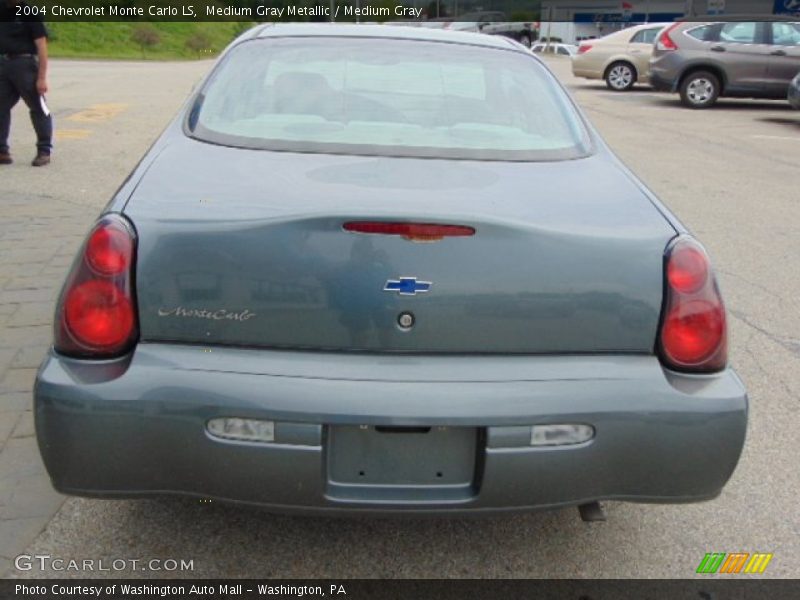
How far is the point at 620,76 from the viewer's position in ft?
63.0

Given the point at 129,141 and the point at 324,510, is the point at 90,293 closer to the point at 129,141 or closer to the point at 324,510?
the point at 324,510

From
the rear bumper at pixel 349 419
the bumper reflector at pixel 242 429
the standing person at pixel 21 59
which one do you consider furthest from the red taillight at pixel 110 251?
the standing person at pixel 21 59

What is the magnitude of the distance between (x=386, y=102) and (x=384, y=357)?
1227mm

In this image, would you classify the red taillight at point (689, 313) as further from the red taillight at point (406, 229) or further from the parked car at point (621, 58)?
the parked car at point (621, 58)

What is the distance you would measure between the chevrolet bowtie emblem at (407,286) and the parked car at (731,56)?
1472 centimetres

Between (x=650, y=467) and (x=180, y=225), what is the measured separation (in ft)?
4.66

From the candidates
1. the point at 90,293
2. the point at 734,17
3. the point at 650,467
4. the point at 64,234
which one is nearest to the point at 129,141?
the point at 64,234

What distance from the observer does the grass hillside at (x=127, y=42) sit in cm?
3915

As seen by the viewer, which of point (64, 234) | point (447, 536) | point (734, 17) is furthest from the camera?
point (734, 17)

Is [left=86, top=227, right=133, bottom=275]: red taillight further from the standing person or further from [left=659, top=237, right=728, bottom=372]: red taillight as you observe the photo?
the standing person

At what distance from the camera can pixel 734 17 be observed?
1519 centimetres

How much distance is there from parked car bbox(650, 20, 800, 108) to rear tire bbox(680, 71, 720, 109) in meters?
0.02

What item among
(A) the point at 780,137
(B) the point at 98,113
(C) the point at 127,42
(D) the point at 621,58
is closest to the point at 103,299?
(B) the point at 98,113

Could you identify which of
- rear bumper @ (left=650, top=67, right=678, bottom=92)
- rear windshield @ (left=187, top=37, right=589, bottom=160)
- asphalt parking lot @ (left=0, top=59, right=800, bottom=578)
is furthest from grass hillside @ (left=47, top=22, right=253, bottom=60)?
rear windshield @ (left=187, top=37, right=589, bottom=160)
